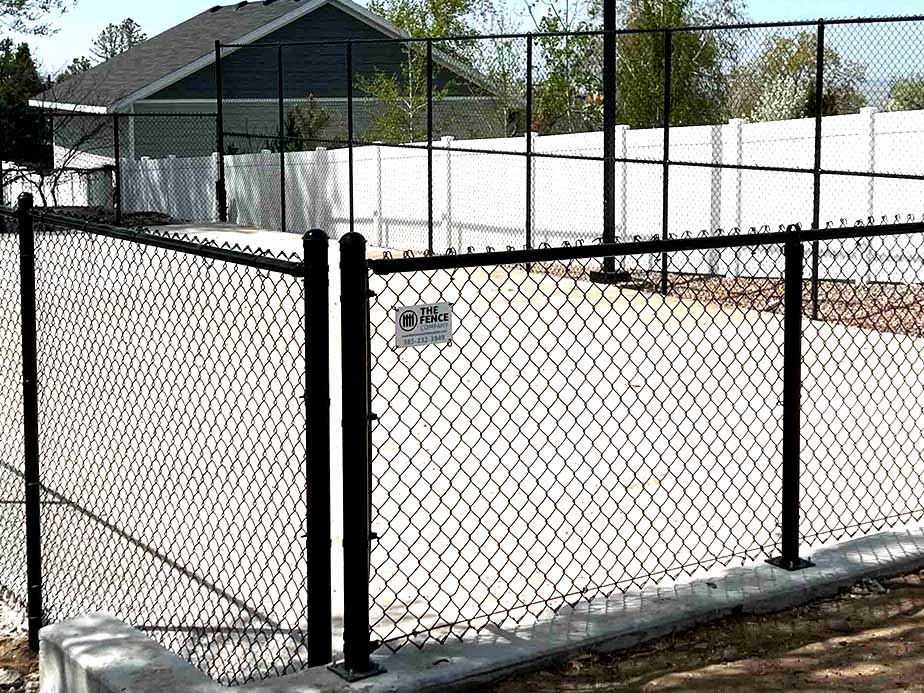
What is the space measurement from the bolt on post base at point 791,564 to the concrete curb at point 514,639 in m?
0.03

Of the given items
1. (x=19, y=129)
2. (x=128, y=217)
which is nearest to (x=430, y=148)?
(x=128, y=217)

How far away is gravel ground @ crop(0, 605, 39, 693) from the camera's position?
5137mm

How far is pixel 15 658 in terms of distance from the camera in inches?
212

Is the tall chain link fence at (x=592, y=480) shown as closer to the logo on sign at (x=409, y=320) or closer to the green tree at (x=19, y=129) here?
the logo on sign at (x=409, y=320)

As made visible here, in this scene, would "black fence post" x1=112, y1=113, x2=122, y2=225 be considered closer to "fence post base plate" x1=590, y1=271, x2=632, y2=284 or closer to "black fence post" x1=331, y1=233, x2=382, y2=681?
"fence post base plate" x1=590, y1=271, x2=632, y2=284

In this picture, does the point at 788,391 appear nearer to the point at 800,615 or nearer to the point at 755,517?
the point at 800,615

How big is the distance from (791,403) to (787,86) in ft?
53.4

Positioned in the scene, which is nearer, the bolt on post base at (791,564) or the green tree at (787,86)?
the bolt on post base at (791,564)

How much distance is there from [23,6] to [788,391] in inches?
1235

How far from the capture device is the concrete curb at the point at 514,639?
423 cm

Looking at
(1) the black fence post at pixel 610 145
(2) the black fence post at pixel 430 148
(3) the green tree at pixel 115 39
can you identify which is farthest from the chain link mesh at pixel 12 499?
(3) the green tree at pixel 115 39

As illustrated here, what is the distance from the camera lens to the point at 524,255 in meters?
4.56

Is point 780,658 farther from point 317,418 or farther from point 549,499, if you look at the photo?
point 549,499

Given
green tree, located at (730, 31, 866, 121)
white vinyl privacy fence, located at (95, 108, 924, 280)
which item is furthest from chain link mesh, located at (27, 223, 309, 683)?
green tree, located at (730, 31, 866, 121)
